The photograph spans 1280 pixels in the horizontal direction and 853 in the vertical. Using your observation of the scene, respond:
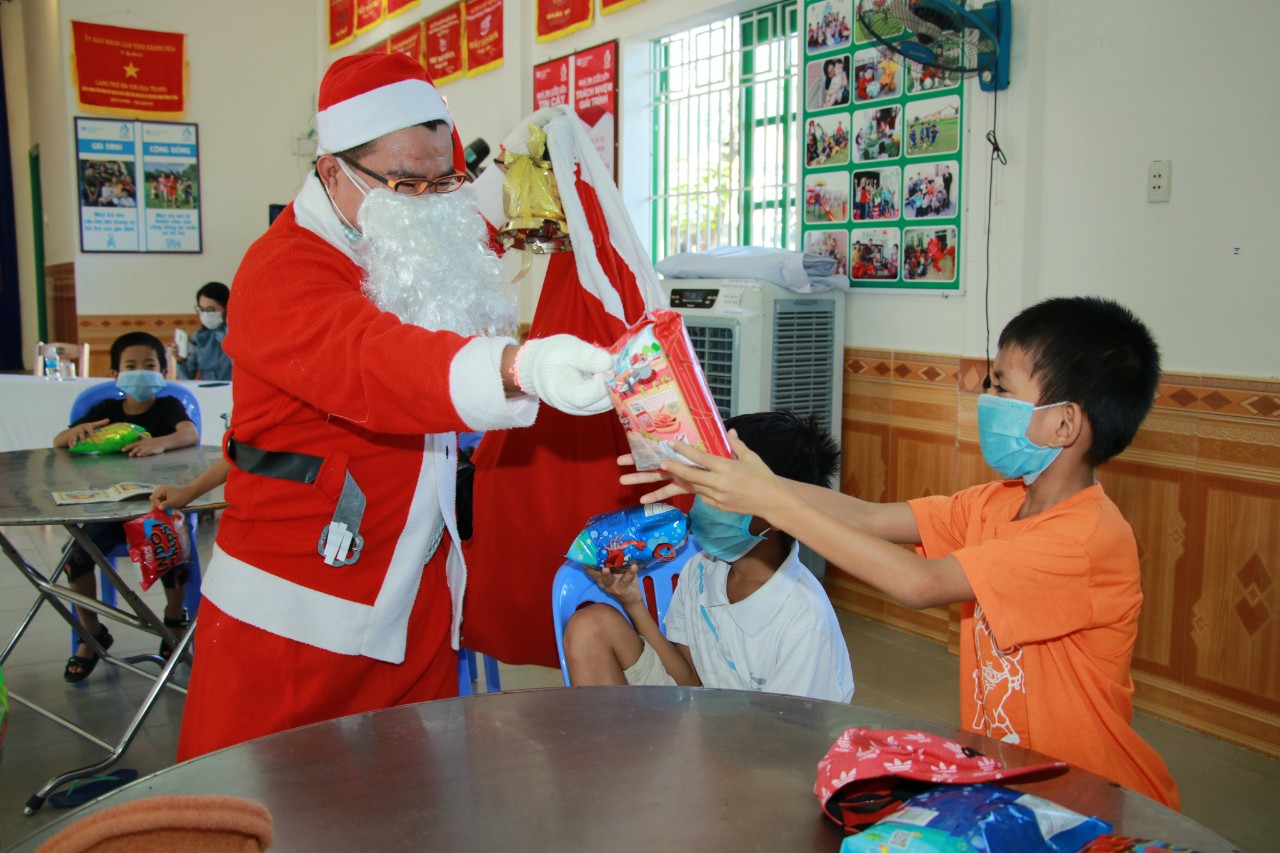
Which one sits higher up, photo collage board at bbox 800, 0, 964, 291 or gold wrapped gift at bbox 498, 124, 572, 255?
photo collage board at bbox 800, 0, 964, 291

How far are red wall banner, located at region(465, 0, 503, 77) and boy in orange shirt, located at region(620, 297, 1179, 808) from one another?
5.66 meters

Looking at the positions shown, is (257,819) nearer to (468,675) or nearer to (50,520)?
(468,675)

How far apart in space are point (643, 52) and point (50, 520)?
4101 mm

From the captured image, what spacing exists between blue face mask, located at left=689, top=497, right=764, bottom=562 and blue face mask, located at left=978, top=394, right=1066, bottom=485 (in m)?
0.44

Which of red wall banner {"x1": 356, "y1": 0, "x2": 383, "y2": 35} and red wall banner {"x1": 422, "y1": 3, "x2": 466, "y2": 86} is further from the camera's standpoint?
red wall banner {"x1": 356, "y1": 0, "x2": 383, "y2": 35}

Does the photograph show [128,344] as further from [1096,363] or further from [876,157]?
[1096,363]

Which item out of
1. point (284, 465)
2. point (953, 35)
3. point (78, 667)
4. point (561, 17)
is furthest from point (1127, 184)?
point (78, 667)

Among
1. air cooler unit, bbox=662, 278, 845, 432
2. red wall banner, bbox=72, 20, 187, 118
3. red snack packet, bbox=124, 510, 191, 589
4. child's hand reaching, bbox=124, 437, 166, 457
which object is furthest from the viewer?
red wall banner, bbox=72, 20, 187, 118

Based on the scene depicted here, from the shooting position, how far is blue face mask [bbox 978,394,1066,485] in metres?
1.61

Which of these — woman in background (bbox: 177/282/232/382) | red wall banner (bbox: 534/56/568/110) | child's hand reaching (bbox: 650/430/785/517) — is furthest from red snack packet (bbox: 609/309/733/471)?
woman in background (bbox: 177/282/232/382)

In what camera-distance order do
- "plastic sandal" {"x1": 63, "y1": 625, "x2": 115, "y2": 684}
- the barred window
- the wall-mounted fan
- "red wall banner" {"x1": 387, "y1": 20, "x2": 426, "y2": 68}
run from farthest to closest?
"red wall banner" {"x1": 387, "y1": 20, "x2": 426, "y2": 68}, the barred window, "plastic sandal" {"x1": 63, "y1": 625, "x2": 115, "y2": 684}, the wall-mounted fan

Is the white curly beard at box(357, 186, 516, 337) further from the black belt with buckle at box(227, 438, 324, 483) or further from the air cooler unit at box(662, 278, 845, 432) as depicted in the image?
the air cooler unit at box(662, 278, 845, 432)

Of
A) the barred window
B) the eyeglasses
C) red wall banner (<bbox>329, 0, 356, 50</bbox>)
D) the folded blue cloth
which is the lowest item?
the folded blue cloth

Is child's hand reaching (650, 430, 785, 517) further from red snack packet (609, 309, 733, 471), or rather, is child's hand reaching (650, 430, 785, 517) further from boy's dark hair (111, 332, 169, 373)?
boy's dark hair (111, 332, 169, 373)
